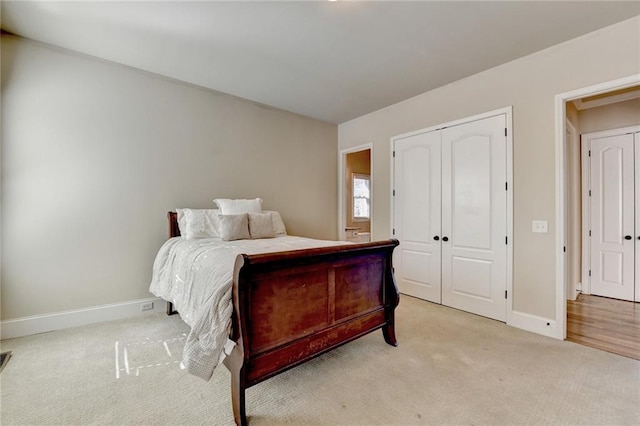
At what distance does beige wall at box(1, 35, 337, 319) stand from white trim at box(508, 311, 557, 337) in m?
3.60

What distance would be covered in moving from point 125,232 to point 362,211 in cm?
520

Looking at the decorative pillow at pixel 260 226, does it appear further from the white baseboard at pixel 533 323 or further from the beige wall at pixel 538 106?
the white baseboard at pixel 533 323

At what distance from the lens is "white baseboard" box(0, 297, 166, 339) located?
8.48 ft

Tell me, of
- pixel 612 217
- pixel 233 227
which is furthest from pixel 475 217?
pixel 233 227

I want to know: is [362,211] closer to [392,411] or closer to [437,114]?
[437,114]

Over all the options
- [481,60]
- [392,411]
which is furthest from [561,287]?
[481,60]

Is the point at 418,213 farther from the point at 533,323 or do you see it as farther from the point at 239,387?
the point at 239,387

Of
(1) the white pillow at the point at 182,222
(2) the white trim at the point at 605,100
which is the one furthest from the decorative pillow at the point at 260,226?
(2) the white trim at the point at 605,100

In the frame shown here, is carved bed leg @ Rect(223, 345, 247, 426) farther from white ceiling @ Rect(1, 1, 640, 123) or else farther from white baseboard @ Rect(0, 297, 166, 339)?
white ceiling @ Rect(1, 1, 640, 123)

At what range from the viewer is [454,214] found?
345 cm

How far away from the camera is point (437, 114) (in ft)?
11.8

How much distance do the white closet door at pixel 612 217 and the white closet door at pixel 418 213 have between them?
2.40 meters

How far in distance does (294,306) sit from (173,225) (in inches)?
86.4

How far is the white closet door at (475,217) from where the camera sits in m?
3.05
